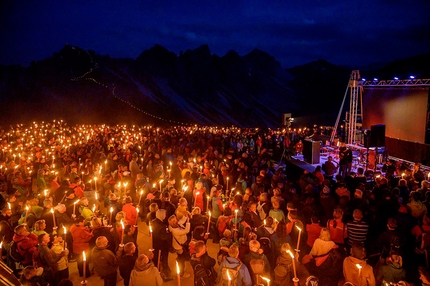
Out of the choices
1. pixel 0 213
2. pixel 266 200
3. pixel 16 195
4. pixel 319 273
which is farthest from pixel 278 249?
pixel 16 195

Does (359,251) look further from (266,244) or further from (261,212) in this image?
(261,212)

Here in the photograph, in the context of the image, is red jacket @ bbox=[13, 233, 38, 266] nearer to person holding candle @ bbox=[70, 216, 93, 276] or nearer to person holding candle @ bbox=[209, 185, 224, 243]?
person holding candle @ bbox=[70, 216, 93, 276]

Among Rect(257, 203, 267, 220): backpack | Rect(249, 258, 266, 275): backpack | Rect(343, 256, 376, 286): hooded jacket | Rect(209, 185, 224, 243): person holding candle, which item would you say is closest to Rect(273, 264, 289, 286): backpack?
Rect(249, 258, 266, 275): backpack

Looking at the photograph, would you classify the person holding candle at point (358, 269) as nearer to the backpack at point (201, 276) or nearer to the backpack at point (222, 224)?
the backpack at point (201, 276)

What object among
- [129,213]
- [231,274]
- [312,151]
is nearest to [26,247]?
[129,213]

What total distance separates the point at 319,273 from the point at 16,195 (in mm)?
7055

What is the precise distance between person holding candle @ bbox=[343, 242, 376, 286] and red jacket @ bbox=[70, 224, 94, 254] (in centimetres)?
446

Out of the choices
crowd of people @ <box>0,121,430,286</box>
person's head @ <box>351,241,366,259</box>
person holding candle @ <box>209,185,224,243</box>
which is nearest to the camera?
person's head @ <box>351,241,366,259</box>

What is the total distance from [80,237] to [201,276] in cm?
267

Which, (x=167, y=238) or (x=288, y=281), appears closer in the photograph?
(x=288, y=281)

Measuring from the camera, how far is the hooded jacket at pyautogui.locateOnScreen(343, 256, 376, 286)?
14.1ft

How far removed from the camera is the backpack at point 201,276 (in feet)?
15.6

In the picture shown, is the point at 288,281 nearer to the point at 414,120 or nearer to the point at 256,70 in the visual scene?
the point at 414,120

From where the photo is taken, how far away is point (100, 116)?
36875 mm
